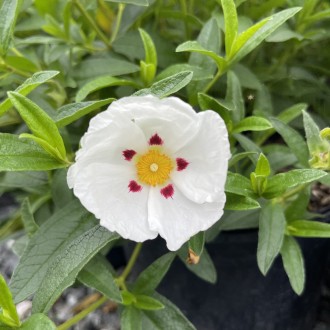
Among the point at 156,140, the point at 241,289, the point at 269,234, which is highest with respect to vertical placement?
the point at 156,140

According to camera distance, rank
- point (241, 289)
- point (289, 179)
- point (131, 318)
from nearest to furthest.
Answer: point (289, 179) → point (131, 318) → point (241, 289)

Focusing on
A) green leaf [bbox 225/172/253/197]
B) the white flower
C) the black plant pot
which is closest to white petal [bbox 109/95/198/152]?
the white flower

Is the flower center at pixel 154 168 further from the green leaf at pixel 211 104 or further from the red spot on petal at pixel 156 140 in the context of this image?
the green leaf at pixel 211 104

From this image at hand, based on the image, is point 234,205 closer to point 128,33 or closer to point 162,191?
point 162,191

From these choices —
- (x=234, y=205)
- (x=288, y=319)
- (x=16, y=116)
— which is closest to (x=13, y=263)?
(x=16, y=116)

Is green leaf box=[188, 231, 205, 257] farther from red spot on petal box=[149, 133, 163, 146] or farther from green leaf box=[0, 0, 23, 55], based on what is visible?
green leaf box=[0, 0, 23, 55]

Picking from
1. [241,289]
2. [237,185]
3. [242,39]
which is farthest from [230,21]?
[241,289]

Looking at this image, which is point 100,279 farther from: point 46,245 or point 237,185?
point 237,185
